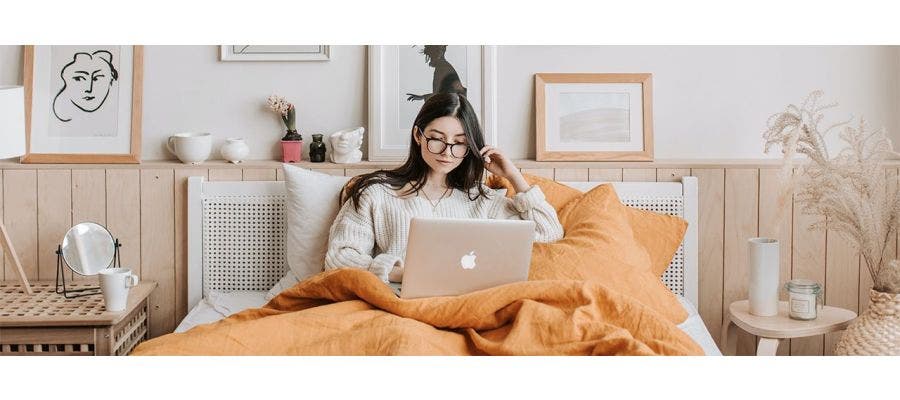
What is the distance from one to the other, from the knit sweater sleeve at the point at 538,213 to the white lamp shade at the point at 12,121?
149cm

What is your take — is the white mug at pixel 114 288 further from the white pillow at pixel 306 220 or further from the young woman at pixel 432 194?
the young woman at pixel 432 194

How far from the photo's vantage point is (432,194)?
9.89 ft

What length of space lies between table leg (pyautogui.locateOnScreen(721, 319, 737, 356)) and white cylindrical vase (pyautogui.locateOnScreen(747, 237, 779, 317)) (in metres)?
0.23

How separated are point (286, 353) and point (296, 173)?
90 cm

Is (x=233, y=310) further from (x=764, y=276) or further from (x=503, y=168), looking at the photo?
(x=764, y=276)

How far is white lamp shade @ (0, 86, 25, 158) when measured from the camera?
2885 mm

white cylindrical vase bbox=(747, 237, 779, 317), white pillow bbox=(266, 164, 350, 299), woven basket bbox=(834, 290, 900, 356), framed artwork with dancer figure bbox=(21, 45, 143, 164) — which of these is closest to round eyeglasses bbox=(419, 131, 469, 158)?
white pillow bbox=(266, 164, 350, 299)

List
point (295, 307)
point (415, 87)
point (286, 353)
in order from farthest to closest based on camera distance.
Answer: point (415, 87)
point (295, 307)
point (286, 353)

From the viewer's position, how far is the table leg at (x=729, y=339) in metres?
3.22

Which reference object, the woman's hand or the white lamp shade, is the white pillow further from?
the white lamp shade

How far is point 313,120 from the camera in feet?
11.1

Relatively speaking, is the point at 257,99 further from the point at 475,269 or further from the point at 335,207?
the point at 475,269
